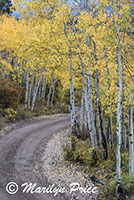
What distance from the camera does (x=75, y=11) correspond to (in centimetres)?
831

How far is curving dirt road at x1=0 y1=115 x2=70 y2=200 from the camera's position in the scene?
606 cm

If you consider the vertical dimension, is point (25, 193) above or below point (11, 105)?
below

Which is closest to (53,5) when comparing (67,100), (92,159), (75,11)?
(75,11)

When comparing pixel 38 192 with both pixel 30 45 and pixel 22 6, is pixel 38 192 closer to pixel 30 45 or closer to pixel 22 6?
pixel 30 45

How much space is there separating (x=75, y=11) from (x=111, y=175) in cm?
719

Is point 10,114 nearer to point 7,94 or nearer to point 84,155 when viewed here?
point 7,94
